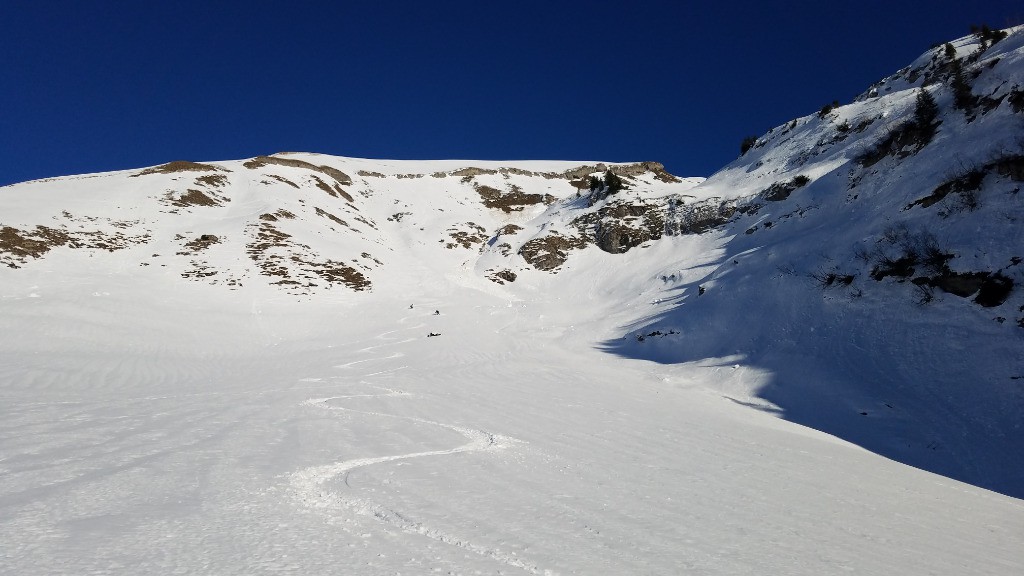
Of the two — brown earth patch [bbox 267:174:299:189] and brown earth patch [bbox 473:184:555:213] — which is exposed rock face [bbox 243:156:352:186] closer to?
brown earth patch [bbox 267:174:299:189]

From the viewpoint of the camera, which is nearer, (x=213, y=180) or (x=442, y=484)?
(x=442, y=484)

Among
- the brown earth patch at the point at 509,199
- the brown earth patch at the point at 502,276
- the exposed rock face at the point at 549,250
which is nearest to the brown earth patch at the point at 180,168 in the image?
the brown earth patch at the point at 509,199

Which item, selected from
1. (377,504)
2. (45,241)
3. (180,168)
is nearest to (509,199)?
(180,168)

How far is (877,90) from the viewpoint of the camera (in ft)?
103

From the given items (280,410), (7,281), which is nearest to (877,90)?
(280,410)

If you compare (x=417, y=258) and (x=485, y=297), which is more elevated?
(x=417, y=258)

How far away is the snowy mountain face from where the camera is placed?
3.27m

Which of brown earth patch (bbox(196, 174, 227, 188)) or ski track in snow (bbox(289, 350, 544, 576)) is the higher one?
brown earth patch (bbox(196, 174, 227, 188))

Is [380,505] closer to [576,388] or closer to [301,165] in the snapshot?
[576,388]

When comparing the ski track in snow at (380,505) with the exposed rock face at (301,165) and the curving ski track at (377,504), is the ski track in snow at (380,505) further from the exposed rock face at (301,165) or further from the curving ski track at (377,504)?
the exposed rock face at (301,165)

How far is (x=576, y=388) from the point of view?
10758 mm

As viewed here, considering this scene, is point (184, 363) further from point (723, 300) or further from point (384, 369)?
point (723, 300)

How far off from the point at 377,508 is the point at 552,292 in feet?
95.0

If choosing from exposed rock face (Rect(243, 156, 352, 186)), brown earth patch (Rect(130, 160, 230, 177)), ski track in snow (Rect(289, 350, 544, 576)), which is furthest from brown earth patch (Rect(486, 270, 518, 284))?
exposed rock face (Rect(243, 156, 352, 186))
